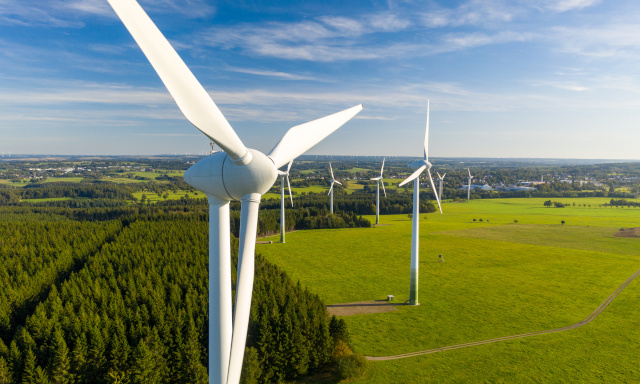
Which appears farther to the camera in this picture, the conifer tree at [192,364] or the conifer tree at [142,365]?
the conifer tree at [192,364]

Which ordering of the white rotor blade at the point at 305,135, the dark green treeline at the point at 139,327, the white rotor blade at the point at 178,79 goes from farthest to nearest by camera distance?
1. the dark green treeline at the point at 139,327
2. the white rotor blade at the point at 305,135
3. the white rotor blade at the point at 178,79

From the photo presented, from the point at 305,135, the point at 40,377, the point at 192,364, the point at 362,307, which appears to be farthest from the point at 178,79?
the point at 362,307

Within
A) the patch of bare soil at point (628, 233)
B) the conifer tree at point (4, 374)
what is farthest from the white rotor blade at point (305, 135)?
the patch of bare soil at point (628, 233)

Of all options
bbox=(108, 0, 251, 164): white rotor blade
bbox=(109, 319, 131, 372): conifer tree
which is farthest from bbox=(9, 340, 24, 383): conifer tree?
bbox=(108, 0, 251, 164): white rotor blade

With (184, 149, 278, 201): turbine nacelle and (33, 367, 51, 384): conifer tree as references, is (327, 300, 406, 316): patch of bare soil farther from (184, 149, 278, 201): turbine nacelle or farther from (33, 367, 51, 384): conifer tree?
(184, 149, 278, 201): turbine nacelle

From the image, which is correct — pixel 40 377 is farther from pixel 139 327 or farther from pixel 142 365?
pixel 139 327

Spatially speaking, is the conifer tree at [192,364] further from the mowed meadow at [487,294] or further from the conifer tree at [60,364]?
the mowed meadow at [487,294]

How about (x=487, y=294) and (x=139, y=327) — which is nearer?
(x=139, y=327)
